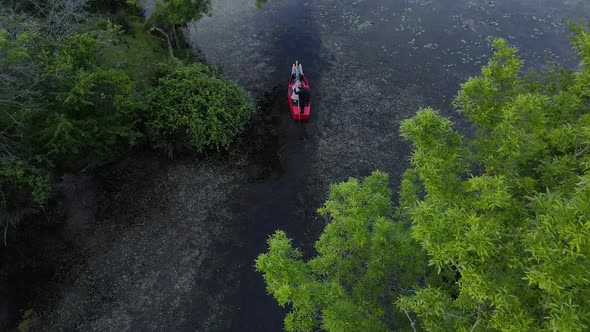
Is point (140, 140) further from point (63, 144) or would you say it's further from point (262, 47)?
point (262, 47)

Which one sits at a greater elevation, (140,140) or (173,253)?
(140,140)

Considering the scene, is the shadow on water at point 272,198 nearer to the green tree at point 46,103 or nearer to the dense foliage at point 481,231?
the dense foliage at point 481,231

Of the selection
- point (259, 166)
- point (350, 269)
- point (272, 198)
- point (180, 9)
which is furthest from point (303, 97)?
point (350, 269)

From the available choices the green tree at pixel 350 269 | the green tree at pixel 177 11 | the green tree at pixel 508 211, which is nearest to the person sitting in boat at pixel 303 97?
the green tree at pixel 177 11

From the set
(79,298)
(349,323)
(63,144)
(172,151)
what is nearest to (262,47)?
(172,151)

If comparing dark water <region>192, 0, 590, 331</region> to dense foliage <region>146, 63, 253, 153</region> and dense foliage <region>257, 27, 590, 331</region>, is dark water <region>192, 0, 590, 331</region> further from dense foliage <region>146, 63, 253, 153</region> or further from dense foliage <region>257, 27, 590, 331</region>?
dense foliage <region>257, 27, 590, 331</region>

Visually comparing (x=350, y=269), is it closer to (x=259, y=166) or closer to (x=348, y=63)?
(x=259, y=166)
